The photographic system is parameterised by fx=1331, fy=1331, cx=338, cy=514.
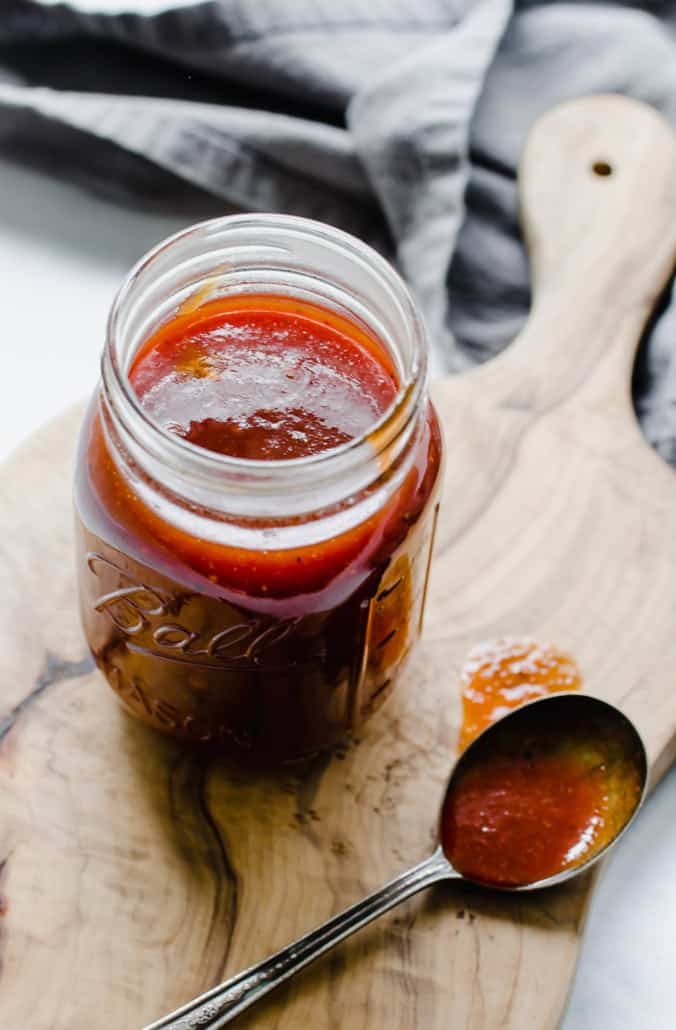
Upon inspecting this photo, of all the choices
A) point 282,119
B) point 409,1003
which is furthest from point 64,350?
point 409,1003

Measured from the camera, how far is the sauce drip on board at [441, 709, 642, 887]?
1474 millimetres

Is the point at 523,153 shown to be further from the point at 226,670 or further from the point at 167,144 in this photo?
the point at 226,670

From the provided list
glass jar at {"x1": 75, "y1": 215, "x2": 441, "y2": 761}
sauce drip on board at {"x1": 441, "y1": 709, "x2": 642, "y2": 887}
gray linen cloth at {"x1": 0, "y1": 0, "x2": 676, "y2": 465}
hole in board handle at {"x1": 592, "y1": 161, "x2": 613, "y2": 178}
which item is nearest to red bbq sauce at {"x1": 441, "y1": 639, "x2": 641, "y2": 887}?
sauce drip on board at {"x1": 441, "y1": 709, "x2": 642, "y2": 887}

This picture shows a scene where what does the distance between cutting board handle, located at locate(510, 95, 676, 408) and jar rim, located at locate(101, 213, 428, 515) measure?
2.03ft

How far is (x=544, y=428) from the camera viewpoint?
183cm

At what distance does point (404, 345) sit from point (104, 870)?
0.66 meters

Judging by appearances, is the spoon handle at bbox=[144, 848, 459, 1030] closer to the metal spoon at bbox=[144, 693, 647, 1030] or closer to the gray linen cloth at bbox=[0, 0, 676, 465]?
the metal spoon at bbox=[144, 693, 647, 1030]

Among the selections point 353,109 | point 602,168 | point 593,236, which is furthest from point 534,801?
point 353,109

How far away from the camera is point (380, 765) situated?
1.56m

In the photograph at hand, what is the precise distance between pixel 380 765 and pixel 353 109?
1098 mm

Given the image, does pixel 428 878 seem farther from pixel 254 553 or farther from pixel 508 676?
pixel 254 553

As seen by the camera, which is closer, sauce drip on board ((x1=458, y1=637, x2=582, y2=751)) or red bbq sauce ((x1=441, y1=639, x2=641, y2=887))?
red bbq sauce ((x1=441, y1=639, x2=641, y2=887))

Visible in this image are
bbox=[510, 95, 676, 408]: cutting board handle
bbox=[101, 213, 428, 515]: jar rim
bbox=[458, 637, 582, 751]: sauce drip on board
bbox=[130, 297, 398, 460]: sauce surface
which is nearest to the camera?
bbox=[101, 213, 428, 515]: jar rim

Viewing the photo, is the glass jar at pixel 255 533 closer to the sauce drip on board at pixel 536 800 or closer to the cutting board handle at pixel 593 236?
the sauce drip on board at pixel 536 800
